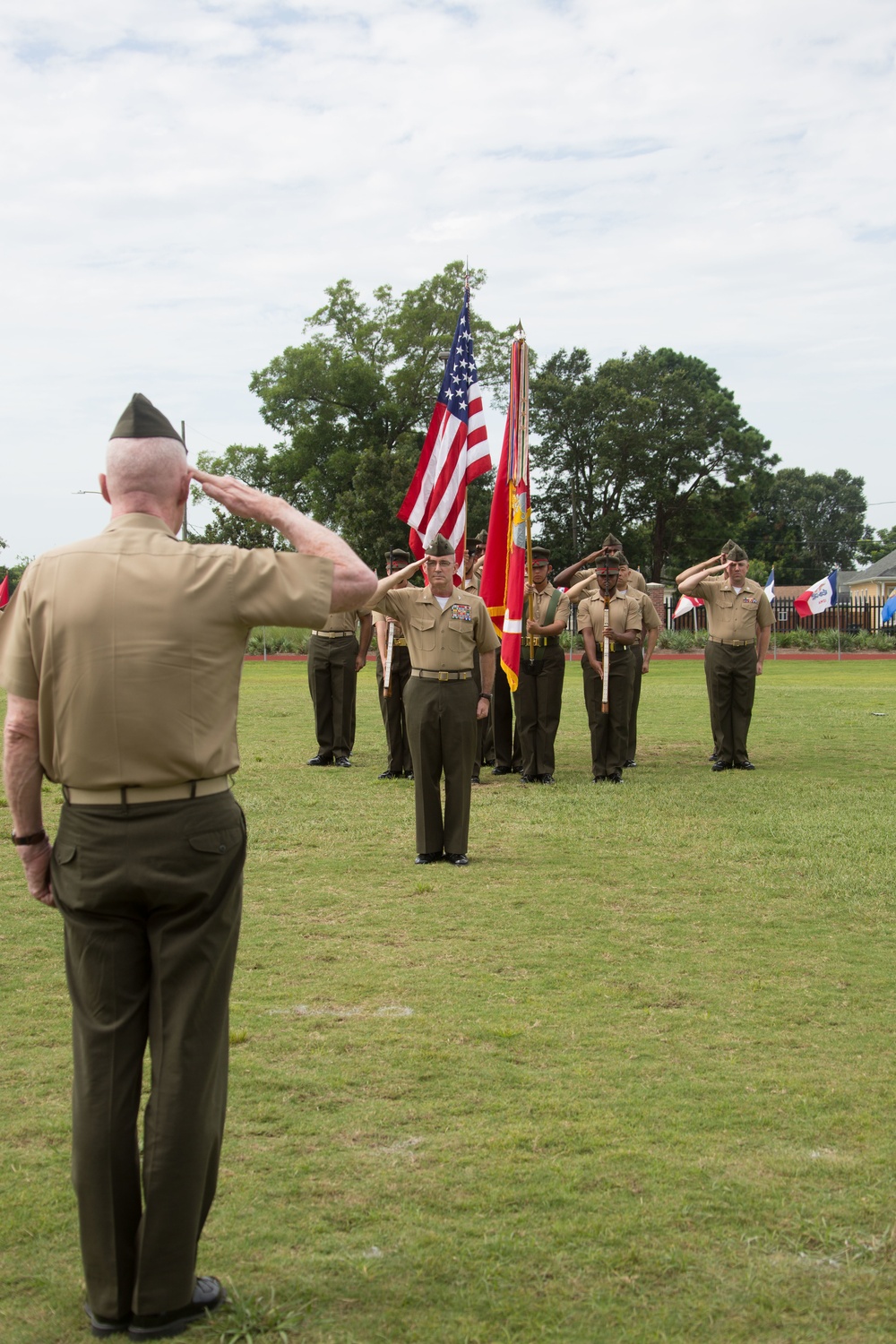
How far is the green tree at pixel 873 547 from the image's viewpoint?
114500 mm

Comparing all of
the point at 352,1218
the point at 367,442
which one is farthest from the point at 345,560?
the point at 367,442

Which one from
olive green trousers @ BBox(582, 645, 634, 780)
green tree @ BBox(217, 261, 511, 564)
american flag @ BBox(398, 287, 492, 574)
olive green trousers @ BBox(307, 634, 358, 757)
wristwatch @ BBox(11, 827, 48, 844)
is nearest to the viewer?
wristwatch @ BBox(11, 827, 48, 844)

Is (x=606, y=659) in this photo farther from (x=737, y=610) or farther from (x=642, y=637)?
(x=737, y=610)

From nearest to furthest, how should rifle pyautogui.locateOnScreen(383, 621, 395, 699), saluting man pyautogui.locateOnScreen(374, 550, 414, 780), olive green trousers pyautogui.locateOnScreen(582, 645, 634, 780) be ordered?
olive green trousers pyautogui.locateOnScreen(582, 645, 634, 780) → saluting man pyautogui.locateOnScreen(374, 550, 414, 780) → rifle pyautogui.locateOnScreen(383, 621, 395, 699)

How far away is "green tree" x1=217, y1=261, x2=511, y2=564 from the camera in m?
58.8

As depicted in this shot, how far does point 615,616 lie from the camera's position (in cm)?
1386

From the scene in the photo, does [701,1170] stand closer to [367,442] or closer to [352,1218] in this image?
[352,1218]

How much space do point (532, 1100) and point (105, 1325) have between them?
180 centimetres

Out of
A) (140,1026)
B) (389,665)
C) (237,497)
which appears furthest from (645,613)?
(140,1026)

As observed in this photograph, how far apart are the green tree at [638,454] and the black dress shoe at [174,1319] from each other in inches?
2587

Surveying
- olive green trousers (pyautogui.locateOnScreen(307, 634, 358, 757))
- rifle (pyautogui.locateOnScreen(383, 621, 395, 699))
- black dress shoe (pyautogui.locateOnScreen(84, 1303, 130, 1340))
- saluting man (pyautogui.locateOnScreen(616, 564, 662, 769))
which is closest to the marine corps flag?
saluting man (pyautogui.locateOnScreen(616, 564, 662, 769))

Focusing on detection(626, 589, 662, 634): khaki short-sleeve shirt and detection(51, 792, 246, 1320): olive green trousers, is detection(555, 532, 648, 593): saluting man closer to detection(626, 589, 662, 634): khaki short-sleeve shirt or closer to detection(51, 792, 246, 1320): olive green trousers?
detection(626, 589, 662, 634): khaki short-sleeve shirt

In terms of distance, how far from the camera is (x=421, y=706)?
30.3 feet

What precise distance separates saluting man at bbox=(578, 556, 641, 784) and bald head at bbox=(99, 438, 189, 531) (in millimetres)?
10161
